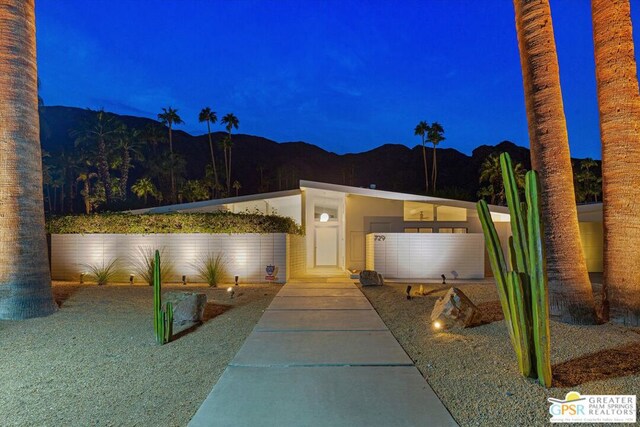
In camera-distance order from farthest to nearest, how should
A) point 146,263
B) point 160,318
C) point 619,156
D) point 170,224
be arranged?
point 170,224 → point 146,263 → point 619,156 → point 160,318

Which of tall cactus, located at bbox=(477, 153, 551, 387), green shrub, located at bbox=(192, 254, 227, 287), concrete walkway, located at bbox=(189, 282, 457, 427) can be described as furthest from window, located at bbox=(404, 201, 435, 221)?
tall cactus, located at bbox=(477, 153, 551, 387)

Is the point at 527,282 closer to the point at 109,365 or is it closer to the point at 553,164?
the point at 553,164

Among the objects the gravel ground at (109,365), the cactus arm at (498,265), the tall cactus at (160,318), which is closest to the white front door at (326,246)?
the gravel ground at (109,365)

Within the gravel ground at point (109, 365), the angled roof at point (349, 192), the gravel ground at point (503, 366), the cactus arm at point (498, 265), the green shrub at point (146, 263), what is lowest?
the gravel ground at point (503, 366)

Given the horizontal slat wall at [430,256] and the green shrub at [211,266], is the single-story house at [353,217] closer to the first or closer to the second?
the horizontal slat wall at [430,256]

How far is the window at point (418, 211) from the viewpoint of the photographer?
17.8 meters

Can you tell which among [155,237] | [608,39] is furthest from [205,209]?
[608,39]

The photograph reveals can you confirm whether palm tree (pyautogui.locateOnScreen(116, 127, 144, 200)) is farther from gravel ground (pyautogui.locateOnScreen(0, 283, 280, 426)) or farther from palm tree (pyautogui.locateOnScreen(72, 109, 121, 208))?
gravel ground (pyautogui.locateOnScreen(0, 283, 280, 426))

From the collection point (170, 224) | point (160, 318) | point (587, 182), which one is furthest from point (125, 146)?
point (587, 182)

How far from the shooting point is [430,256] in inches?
565

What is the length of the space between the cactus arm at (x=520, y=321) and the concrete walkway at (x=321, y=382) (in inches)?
44.7

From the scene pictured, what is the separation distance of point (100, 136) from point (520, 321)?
34982mm

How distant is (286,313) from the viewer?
846cm

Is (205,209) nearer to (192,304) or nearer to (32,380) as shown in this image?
(192,304)
